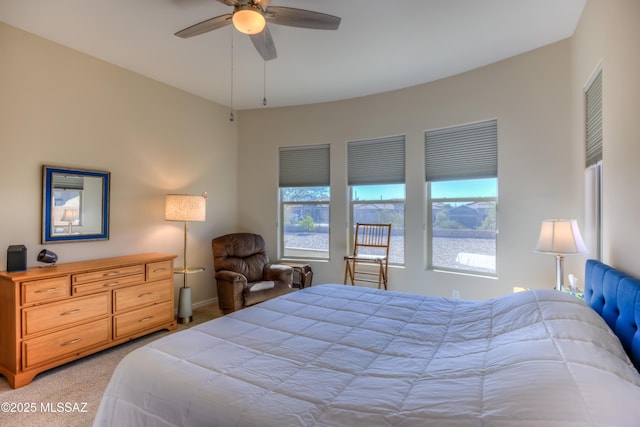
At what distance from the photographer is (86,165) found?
3152mm

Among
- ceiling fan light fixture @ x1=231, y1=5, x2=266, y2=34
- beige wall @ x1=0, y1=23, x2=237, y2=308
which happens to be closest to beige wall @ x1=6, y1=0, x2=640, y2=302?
beige wall @ x1=0, y1=23, x2=237, y2=308

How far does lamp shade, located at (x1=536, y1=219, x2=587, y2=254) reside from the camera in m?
2.24

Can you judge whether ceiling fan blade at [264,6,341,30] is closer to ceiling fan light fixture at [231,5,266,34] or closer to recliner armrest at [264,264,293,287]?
ceiling fan light fixture at [231,5,266,34]

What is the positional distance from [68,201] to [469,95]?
14.3ft

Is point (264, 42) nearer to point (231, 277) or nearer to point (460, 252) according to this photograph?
point (231, 277)

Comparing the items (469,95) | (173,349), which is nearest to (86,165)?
(173,349)

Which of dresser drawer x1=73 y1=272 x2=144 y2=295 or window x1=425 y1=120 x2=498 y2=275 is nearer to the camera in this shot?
dresser drawer x1=73 y1=272 x2=144 y2=295

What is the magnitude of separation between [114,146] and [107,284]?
1.52m

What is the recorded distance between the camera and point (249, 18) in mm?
1869

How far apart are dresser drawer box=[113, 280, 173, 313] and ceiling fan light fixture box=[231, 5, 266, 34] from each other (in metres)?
2.58

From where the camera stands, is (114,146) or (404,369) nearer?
(404,369)

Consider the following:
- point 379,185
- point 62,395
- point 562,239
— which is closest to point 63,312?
point 62,395

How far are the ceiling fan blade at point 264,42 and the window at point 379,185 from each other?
6.92 ft

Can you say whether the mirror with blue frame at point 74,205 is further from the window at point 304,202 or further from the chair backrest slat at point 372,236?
the chair backrest slat at point 372,236
